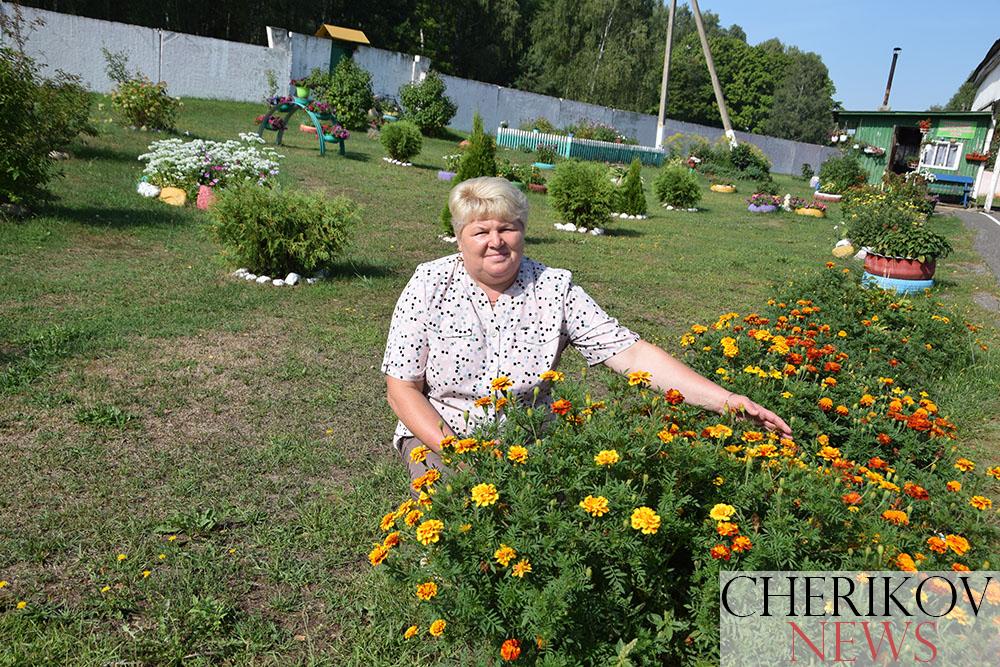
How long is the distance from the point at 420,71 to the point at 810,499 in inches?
1102

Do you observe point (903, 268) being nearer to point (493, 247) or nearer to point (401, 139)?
point (493, 247)

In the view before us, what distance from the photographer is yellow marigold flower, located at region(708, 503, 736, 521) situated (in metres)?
1.73

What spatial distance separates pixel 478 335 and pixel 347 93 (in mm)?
22022

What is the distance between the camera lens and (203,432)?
12.9 feet

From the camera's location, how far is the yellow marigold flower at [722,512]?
173 centimetres

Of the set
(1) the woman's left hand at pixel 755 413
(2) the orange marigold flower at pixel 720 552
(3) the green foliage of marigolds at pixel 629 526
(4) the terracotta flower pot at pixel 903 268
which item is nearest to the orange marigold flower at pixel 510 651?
(3) the green foliage of marigolds at pixel 629 526

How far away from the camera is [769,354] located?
11.0ft

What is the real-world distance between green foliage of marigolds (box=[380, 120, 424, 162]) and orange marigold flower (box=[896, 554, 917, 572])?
16.2 m

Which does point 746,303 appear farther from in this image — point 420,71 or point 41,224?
point 420,71

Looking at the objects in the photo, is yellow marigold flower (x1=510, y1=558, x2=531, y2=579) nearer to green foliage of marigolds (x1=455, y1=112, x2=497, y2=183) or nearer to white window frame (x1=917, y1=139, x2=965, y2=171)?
green foliage of marigolds (x1=455, y1=112, x2=497, y2=183)

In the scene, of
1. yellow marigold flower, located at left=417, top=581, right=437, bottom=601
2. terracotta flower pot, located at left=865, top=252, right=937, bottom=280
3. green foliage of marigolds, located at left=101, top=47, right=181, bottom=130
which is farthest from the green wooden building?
yellow marigold flower, located at left=417, top=581, right=437, bottom=601

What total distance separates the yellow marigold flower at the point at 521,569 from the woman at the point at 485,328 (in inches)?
33.0

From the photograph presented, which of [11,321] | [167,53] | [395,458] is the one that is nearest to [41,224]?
[11,321]

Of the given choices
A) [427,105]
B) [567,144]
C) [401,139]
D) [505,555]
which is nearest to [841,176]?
[567,144]
